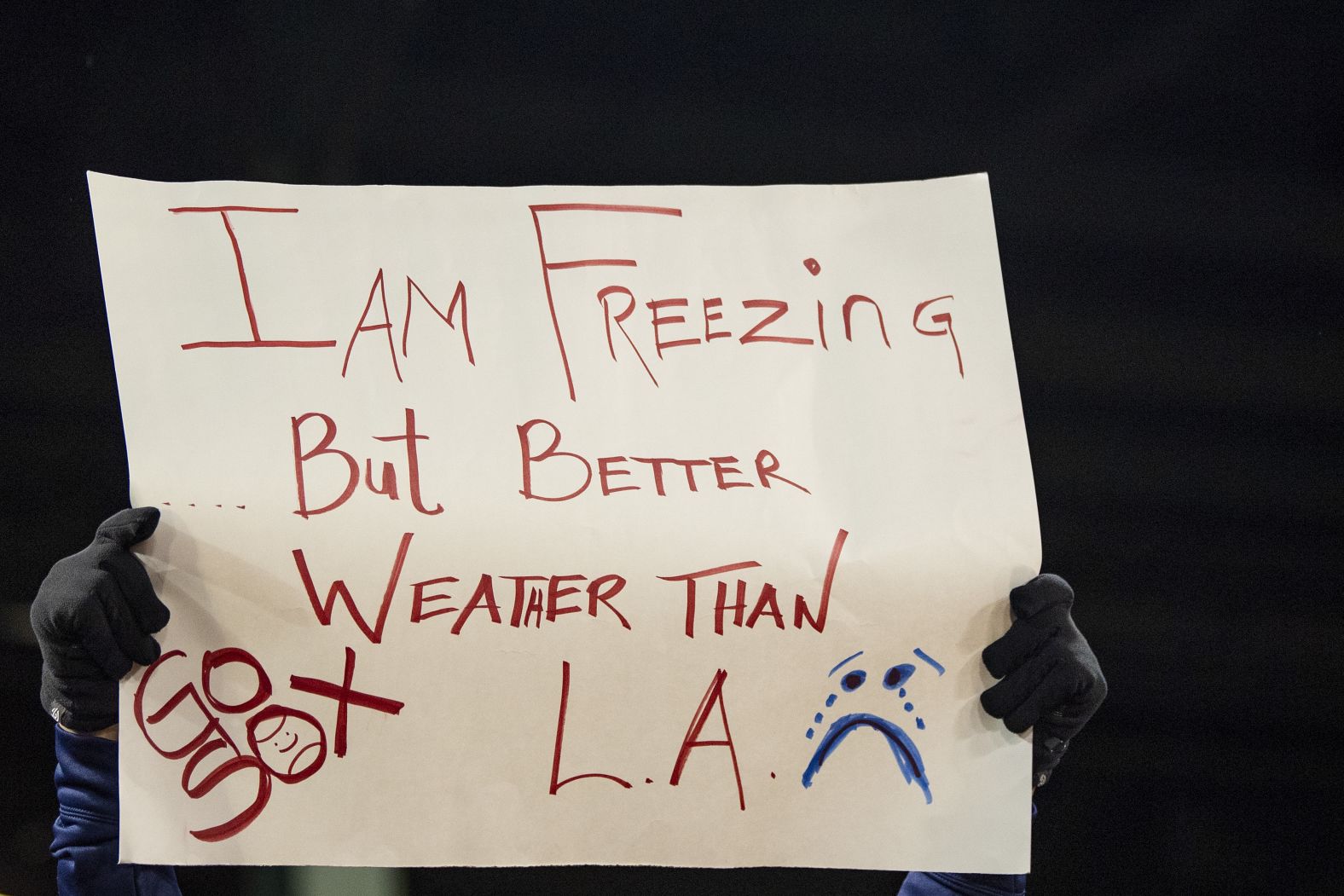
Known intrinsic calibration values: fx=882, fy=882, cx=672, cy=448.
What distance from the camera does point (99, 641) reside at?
59cm

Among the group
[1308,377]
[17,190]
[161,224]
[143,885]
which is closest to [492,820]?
[143,885]

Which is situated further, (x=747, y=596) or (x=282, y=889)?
(x=282, y=889)

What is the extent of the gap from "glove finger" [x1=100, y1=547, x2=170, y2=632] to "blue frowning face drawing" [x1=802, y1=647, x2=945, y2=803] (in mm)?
460

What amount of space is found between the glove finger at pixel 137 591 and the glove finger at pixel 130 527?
1 centimetres

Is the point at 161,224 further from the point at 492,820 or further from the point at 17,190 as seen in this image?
the point at 492,820

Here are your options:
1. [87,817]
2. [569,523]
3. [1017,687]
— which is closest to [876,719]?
[1017,687]

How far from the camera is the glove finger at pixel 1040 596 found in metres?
0.61

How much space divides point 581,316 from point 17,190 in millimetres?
499

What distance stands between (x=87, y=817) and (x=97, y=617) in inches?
7.4

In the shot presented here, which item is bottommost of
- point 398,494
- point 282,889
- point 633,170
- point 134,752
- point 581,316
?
point 282,889

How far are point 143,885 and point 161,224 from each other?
0.50 metres

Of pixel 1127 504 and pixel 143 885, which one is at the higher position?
pixel 1127 504

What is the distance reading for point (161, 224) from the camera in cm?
62

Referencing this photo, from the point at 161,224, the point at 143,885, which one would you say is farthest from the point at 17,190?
the point at 143,885
